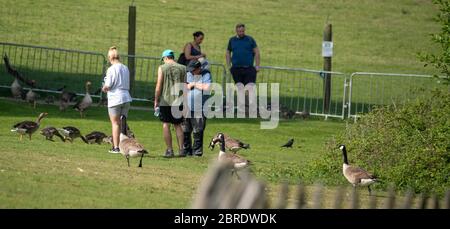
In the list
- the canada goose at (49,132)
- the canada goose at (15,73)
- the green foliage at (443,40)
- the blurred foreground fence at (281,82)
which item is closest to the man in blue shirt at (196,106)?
the canada goose at (49,132)

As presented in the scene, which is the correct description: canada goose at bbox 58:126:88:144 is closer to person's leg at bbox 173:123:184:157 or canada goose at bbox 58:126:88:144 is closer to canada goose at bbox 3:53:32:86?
person's leg at bbox 173:123:184:157

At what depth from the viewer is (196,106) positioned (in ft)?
77.2

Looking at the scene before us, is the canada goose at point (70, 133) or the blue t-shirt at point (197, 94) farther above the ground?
the blue t-shirt at point (197, 94)

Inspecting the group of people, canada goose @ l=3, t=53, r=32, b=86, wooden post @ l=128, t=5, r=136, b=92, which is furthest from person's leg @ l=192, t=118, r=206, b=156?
canada goose @ l=3, t=53, r=32, b=86

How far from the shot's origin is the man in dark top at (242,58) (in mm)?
31938

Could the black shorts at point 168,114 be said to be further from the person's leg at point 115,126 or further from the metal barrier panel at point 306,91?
the metal barrier panel at point 306,91

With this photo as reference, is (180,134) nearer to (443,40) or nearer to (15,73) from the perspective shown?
(443,40)

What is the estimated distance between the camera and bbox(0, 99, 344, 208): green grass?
648 inches

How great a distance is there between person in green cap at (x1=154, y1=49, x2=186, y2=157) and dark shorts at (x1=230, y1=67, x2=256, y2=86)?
8.59 m

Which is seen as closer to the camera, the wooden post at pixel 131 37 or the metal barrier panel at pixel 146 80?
the wooden post at pixel 131 37

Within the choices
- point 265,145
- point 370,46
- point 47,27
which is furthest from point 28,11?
point 265,145

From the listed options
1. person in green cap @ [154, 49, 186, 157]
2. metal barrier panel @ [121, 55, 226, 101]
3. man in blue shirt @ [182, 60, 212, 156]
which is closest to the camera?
person in green cap @ [154, 49, 186, 157]

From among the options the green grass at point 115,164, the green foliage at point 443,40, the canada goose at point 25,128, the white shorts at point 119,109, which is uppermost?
the green foliage at point 443,40

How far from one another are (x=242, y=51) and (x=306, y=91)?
5.56 m
